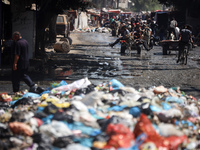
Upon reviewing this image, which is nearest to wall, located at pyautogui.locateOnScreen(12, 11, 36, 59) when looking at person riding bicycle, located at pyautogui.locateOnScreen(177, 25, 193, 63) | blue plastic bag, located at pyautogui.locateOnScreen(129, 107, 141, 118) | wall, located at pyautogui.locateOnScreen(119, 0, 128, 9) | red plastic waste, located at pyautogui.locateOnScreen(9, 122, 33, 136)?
person riding bicycle, located at pyautogui.locateOnScreen(177, 25, 193, 63)

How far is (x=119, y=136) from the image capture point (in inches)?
199

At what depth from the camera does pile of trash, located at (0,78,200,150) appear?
5051 mm

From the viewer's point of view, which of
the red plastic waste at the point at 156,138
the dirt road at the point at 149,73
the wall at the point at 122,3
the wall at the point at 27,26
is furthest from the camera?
the wall at the point at 122,3

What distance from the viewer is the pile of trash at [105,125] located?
5051mm

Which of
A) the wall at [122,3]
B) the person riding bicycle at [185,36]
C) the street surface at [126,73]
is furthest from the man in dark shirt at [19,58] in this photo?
the wall at [122,3]

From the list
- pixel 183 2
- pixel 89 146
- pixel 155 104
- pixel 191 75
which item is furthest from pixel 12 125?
pixel 183 2

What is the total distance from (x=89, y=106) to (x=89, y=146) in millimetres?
1735

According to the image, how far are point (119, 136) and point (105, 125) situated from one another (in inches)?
24.6

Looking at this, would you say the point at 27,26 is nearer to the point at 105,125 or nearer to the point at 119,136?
the point at 105,125

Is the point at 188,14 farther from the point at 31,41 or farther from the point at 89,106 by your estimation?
the point at 89,106

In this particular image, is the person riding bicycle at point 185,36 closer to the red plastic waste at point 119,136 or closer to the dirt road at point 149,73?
the dirt road at point 149,73

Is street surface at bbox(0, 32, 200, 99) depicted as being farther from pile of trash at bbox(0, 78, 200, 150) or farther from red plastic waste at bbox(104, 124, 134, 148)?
red plastic waste at bbox(104, 124, 134, 148)

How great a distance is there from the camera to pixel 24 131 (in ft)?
17.8

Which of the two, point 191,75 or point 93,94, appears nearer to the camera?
point 93,94
